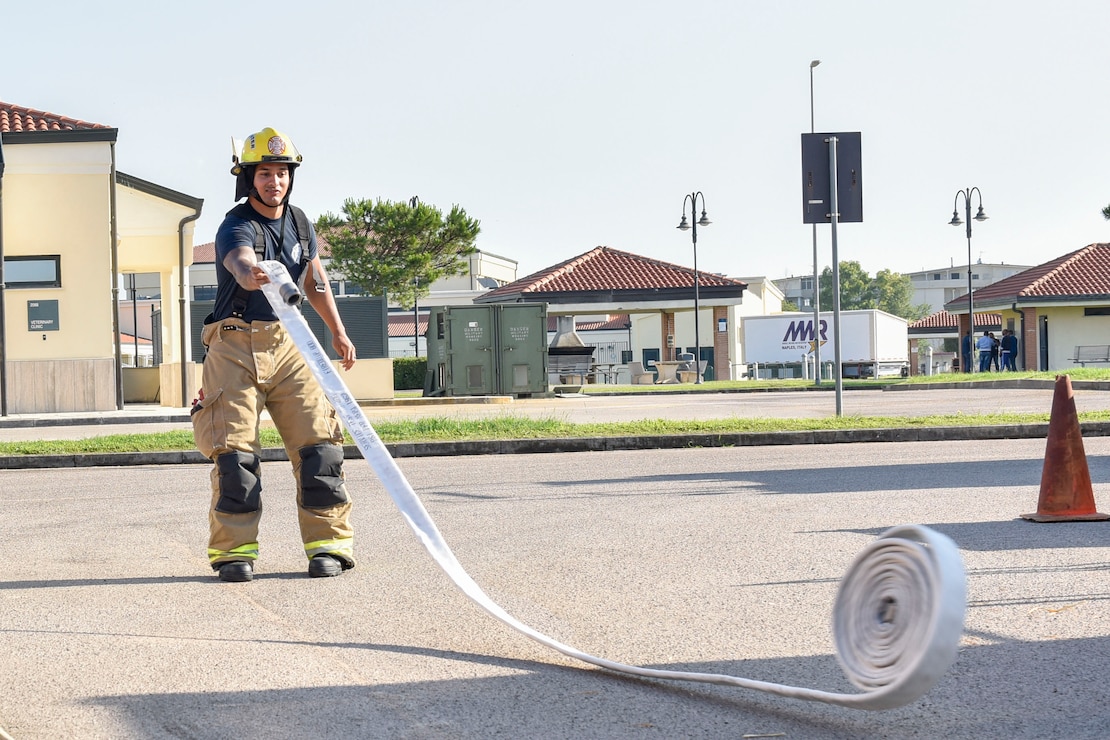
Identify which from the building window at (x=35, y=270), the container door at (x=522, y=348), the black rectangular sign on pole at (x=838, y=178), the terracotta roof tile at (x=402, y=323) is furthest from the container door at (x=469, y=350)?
the terracotta roof tile at (x=402, y=323)

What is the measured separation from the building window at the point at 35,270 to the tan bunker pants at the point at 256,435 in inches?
749

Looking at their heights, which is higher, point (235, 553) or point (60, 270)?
point (60, 270)

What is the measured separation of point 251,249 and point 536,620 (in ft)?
6.83

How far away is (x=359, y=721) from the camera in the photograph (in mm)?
3547

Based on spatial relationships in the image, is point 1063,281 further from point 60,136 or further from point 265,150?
point 265,150

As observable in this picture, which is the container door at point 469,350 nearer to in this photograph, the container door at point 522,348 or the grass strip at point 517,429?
the container door at point 522,348

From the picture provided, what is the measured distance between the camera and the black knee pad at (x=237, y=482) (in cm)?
571

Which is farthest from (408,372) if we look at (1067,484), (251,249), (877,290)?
(877,290)

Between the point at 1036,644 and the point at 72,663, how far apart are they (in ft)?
10.3

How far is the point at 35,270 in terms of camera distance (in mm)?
23547

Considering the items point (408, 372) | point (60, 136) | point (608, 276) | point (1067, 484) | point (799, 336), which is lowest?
point (1067, 484)

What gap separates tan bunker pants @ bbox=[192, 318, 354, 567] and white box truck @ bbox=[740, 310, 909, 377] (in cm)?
4606

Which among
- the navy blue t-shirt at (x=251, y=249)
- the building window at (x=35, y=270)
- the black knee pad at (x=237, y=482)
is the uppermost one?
the building window at (x=35, y=270)

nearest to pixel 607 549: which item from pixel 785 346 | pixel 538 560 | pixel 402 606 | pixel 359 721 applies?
pixel 538 560
